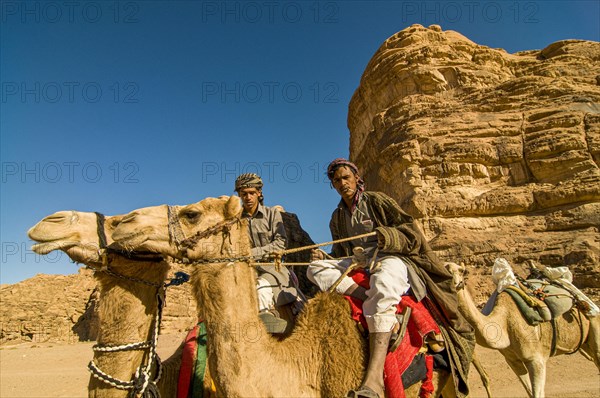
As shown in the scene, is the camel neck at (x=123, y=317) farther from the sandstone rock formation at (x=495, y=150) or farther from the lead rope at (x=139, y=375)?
the sandstone rock formation at (x=495, y=150)

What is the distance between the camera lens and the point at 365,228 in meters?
3.48

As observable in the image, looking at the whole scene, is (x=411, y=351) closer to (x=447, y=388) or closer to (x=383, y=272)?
(x=383, y=272)

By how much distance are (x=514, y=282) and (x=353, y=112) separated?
26.3 m

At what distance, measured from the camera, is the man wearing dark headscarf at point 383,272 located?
8.42 feet

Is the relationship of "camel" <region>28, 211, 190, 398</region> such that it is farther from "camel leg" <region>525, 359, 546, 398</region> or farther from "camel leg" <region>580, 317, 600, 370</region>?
"camel leg" <region>580, 317, 600, 370</region>

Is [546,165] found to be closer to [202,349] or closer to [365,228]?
[365,228]

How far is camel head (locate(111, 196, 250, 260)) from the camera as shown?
244cm

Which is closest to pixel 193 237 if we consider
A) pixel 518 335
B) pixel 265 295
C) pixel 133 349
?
pixel 133 349

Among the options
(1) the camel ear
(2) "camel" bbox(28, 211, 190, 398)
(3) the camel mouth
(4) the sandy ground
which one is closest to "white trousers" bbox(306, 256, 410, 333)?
(1) the camel ear

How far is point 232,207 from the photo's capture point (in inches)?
104

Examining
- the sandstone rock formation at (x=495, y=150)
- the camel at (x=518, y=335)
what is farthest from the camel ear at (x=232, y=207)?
the sandstone rock formation at (x=495, y=150)

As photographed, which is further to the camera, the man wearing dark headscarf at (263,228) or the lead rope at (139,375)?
the man wearing dark headscarf at (263,228)

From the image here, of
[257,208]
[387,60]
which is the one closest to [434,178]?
[387,60]

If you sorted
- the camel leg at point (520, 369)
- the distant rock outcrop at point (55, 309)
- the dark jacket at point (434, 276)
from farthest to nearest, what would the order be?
the distant rock outcrop at point (55, 309) → the camel leg at point (520, 369) → the dark jacket at point (434, 276)
